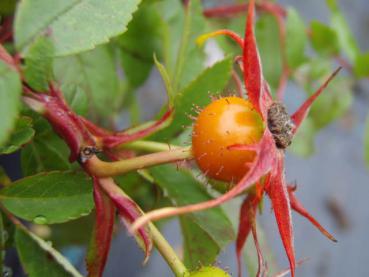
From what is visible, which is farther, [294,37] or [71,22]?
[294,37]

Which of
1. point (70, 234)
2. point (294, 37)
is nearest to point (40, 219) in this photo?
point (70, 234)

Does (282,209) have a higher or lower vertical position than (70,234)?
higher

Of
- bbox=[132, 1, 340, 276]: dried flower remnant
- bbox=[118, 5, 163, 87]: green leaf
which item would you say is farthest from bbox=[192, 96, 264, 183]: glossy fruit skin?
bbox=[118, 5, 163, 87]: green leaf

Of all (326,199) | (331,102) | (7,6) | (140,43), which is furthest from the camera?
(326,199)

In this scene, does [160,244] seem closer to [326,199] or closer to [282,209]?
[282,209]

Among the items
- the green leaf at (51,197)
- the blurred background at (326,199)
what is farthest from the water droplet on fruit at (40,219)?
the blurred background at (326,199)

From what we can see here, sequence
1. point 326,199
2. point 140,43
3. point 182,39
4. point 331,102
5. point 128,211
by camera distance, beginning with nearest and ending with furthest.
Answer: point 128,211
point 182,39
point 140,43
point 331,102
point 326,199
